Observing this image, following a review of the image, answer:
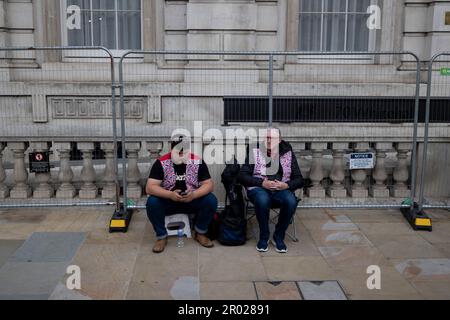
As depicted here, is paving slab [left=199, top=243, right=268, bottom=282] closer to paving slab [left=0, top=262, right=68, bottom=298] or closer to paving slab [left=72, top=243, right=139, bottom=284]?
paving slab [left=72, top=243, right=139, bottom=284]

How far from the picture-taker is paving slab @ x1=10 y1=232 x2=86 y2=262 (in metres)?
5.33

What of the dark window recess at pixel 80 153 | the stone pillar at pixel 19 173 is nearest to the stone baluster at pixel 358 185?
the dark window recess at pixel 80 153

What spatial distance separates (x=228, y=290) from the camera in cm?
459

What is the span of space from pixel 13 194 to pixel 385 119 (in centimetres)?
559

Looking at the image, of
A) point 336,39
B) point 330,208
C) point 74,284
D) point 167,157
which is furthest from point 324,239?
point 336,39

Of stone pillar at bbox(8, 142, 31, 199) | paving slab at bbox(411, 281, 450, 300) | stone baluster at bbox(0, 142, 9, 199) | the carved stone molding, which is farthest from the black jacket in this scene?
stone baluster at bbox(0, 142, 9, 199)

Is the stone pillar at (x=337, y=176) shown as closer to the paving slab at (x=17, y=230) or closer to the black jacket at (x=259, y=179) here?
the black jacket at (x=259, y=179)

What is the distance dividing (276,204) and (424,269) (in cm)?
173

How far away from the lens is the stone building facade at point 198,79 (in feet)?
23.5

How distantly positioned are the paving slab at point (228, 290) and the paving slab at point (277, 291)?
7 centimetres

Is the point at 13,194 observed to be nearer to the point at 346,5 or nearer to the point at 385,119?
the point at 385,119

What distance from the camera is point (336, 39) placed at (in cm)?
888

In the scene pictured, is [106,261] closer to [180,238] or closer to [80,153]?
[180,238]

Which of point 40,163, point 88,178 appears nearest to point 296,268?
point 88,178
